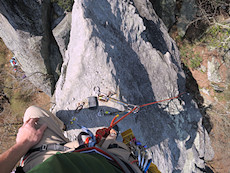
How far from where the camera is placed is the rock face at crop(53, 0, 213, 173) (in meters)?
2.42

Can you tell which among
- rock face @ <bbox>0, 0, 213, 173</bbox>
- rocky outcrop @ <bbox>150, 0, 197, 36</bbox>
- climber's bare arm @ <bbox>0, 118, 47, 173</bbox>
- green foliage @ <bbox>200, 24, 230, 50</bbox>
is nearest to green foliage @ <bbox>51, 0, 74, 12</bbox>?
rock face @ <bbox>0, 0, 213, 173</bbox>

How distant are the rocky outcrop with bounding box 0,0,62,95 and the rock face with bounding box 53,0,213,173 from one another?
1.74 metres

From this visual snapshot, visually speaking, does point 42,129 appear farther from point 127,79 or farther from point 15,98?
point 15,98

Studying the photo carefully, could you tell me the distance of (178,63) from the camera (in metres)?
4.06

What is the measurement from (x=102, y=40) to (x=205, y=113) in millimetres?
5762

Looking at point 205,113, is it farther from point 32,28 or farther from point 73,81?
point 32,28

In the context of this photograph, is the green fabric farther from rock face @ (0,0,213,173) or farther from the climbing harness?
rock face @ (0,0,213,173)

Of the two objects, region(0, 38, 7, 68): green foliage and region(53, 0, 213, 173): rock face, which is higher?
region(0, 38, 7, 68): green foliage

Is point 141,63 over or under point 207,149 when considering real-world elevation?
over

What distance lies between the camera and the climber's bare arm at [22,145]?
4.33ft

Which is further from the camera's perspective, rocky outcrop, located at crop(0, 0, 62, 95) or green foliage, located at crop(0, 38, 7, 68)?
green foliage, located at crop(0, 38, 7, 68)

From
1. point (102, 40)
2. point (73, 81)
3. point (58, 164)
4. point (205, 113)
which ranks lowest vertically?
point (205, 113)

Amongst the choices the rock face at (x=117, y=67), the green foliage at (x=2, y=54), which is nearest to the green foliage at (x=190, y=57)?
the rock face at (x=117, y=67)

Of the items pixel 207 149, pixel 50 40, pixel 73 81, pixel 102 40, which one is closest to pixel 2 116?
pixel 50 40
